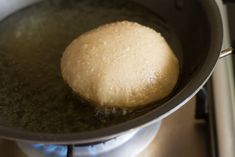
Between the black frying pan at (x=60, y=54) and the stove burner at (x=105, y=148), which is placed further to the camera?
the stove burner at (x=105, y=148)

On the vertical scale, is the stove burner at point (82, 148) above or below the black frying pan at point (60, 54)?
below

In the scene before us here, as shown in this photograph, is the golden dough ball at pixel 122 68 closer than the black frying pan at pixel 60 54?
No

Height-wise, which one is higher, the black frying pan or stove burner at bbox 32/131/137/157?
the black frying pan

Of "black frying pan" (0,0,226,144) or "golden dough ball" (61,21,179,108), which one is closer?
"black frying pan" (0,0,226,144)

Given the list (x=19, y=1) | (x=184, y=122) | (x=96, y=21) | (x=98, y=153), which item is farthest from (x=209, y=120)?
(x=19, y=1)

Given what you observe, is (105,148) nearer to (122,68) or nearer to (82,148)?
(82,148)
